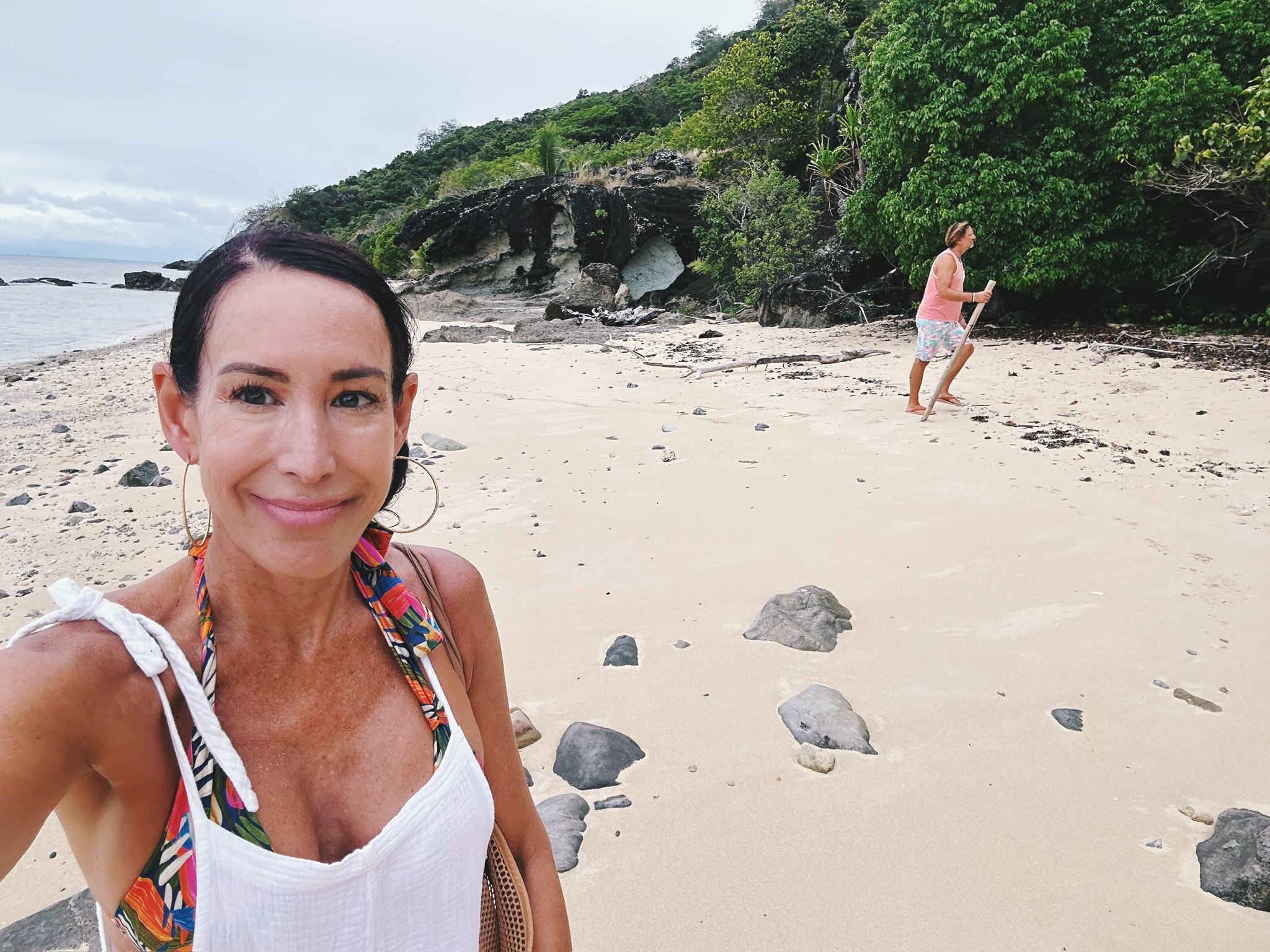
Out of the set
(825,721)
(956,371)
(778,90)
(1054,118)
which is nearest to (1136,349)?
(956,371)

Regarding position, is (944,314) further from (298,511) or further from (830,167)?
(830,167)

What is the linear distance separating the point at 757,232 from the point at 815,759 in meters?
17.0

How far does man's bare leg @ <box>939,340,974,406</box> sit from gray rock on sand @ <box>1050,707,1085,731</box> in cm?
473

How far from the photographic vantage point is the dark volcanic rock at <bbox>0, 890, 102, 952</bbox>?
1.84m

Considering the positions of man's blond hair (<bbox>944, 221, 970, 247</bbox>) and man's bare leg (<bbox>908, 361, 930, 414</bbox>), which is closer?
man's bare leg (<bbox>908, 361, 930, 414</bbox>)

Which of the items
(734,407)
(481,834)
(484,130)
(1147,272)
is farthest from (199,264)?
(484,130)

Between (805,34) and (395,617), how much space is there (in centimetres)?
2482

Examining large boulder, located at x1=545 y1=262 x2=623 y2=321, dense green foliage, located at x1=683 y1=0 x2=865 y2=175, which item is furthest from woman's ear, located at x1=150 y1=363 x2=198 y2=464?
dense green foliage, located at x1=683 y1=0 x2=865 y2=175

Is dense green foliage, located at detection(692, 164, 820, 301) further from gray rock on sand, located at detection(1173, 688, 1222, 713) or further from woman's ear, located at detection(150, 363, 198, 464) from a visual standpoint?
woman's ear, located at detection(150, 363, 198, 464)

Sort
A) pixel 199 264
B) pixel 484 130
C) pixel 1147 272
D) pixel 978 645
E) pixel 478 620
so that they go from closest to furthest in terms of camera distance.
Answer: pixel 199 264
pixel 478 620
pixel 978 645
pixel 1147 272
pixel 484 130

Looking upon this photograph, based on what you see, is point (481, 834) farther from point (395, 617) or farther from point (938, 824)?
point (938, 824)

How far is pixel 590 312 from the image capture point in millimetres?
18891

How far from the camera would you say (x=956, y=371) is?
23.9 ft

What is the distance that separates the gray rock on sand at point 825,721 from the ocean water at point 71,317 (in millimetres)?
13059
